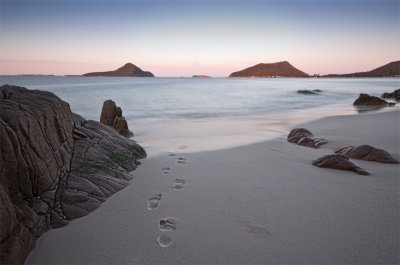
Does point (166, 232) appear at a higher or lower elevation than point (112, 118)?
lower

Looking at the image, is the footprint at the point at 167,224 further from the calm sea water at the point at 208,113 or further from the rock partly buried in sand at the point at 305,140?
the rock partly buried in sand at the point at 305,140

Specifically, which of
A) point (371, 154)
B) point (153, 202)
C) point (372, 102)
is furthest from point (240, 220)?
point (372, 102)

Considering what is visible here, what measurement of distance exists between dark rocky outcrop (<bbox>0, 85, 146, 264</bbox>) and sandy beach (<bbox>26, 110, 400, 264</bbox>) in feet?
0.72

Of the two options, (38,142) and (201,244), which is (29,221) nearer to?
(38,142)

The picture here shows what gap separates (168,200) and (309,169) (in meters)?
3.25

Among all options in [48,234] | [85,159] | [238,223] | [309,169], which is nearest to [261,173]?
[309,169]

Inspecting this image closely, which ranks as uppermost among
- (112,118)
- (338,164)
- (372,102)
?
(372,102)

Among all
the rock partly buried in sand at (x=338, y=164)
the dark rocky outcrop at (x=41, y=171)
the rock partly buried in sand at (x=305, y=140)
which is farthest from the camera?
the rock partly buried in sand at (x=305, y=140)

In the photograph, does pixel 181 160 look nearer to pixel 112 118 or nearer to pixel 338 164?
pixel 338 164

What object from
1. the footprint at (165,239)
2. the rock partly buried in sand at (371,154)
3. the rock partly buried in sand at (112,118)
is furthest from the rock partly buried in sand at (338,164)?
the rock partly buried in sand at (112,118)

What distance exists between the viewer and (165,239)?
2961 mm

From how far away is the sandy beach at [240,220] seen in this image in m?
2.71

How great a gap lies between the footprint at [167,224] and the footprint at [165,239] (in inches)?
3.3

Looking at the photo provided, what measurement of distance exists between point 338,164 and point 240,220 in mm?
3176
